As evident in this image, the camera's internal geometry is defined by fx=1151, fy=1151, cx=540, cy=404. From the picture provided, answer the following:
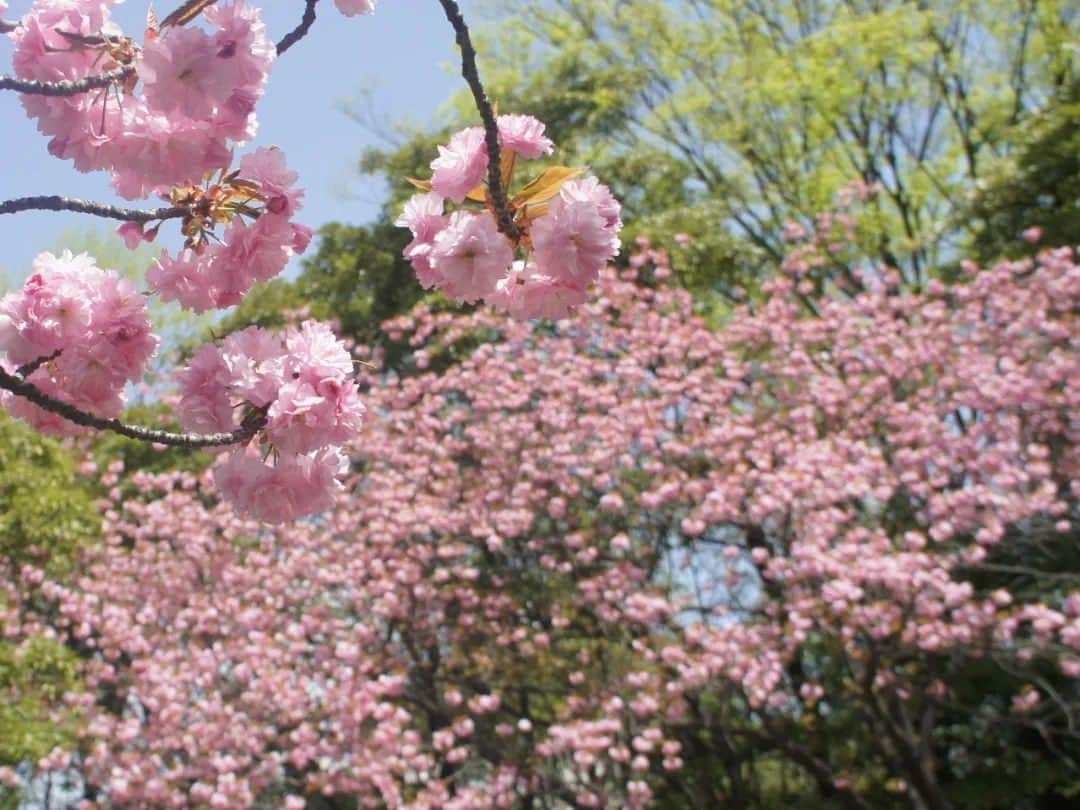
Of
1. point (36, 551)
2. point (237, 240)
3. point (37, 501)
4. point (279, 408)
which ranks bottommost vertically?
point (279, 408)

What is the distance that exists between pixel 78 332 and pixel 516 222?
91 centimetres

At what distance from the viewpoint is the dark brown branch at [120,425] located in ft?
6.81

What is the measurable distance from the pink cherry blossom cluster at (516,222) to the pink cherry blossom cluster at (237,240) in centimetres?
32

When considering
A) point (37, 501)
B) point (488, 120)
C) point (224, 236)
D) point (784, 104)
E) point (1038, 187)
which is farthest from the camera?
point (784, 104)

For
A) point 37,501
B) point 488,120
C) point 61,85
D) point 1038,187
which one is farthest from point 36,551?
point 1038,187

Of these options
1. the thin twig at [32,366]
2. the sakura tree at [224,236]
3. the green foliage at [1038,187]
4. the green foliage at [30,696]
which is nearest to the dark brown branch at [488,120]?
the sakura tree at [224,236]

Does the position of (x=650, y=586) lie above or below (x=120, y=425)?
above

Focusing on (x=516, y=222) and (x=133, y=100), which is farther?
(x=133, y=100)

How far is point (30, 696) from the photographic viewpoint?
26.2 ft

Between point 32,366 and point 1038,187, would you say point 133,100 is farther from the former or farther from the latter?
point 1038,187

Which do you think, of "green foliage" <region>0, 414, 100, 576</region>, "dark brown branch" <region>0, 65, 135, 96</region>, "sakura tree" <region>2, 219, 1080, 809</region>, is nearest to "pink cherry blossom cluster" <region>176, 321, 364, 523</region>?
"dark brown branch" <region>0, 65, 135, 96</region>

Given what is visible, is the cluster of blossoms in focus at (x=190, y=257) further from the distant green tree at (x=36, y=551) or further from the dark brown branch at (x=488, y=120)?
the distant green tree at (x=36, y=551)

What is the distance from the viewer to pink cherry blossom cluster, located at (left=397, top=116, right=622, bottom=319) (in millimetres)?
2051

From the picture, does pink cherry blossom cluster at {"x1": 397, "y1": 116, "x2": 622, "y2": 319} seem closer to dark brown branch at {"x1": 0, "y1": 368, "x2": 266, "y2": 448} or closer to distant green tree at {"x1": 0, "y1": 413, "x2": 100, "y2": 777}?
dark brown branch at {"x1": 0, "y1": 368, "x2": 266, "y2": 448}
